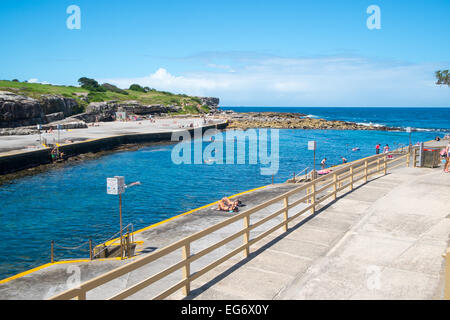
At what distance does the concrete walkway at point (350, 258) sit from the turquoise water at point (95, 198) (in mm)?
11113

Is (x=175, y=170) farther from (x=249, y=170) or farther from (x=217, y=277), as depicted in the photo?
(x=217, y=277)

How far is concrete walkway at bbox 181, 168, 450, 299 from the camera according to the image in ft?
22.0

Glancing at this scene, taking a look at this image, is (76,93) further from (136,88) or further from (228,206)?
(228,206)

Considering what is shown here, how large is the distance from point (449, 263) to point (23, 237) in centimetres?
1984

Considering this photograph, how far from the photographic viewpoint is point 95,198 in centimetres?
2731

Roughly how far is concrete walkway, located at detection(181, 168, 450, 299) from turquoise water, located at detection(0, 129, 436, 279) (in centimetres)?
1111

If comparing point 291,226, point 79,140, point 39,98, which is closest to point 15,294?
point 291,226

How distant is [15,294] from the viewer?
34.5ft

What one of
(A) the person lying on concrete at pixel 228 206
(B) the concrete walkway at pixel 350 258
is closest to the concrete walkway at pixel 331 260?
(B) the concrete walkway at pixel 350 258

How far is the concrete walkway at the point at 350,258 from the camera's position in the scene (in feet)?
22.0

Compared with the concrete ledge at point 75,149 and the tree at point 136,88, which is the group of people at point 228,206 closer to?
the concrete ledge at point 75,149

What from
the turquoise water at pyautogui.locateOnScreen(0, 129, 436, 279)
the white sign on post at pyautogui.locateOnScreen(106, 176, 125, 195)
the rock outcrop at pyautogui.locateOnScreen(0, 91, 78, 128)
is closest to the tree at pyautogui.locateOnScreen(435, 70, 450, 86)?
the turquoise water at pyautogui.locateOnScreen(0, 129, 436, 279)

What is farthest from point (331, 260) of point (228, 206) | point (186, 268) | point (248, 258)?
point (228, 206)
